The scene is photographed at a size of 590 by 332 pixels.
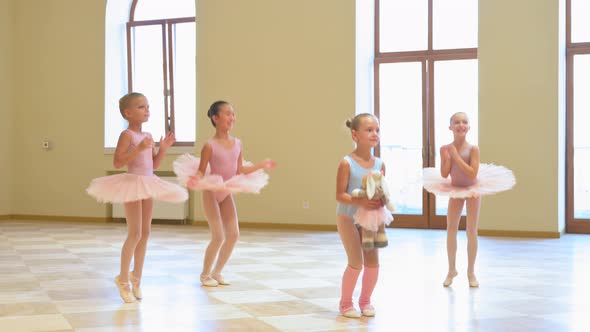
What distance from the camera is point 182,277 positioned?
569cm

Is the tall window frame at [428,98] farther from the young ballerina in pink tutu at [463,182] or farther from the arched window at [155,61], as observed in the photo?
the young ballerina in pink tutu at [463,182]

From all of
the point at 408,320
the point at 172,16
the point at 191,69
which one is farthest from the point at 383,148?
the point at 408,320

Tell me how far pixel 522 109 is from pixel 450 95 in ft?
4.38

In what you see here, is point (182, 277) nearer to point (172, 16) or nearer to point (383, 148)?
point (383, 148)

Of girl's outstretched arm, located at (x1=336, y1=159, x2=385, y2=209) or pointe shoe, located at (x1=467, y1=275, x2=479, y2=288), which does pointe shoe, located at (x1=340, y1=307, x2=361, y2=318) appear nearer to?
girl's outstretched arm, located at (x1=336, y1=159, x2=385, y2=209)

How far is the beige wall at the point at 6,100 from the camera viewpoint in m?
11.9

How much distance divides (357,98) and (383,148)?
0.98 meters

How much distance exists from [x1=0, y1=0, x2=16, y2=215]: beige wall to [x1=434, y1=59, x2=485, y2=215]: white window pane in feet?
22.6

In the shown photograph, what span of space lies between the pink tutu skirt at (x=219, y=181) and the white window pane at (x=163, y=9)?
6670mm

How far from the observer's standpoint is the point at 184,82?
1152 centimetres

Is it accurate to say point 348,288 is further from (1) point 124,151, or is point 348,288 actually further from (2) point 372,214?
(1) point 124,151

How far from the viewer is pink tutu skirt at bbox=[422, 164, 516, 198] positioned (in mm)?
5059

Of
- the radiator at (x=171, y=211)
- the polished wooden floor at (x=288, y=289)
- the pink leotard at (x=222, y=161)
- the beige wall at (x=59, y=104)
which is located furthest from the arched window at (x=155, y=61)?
the pink leotard at (x=222, y=161)

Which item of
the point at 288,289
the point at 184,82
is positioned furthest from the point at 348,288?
the point at 184,82
